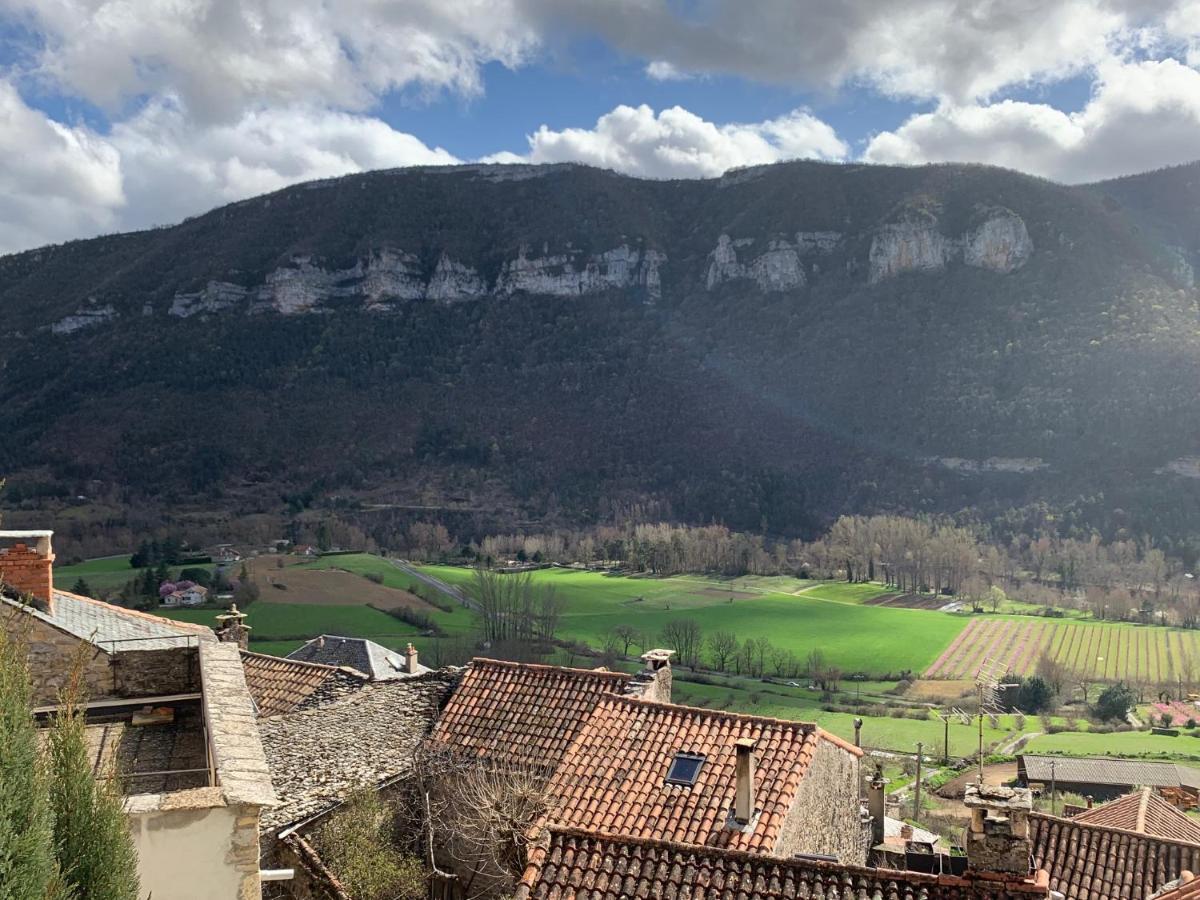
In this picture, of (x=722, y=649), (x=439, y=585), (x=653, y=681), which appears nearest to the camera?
(x=653, y=681)

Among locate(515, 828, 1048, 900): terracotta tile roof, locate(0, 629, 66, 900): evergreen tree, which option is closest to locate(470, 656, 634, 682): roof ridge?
locate(515, 828, 1048, 900): terracotta tile roof

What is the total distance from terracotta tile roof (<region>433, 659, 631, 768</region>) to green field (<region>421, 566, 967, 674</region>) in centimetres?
4754

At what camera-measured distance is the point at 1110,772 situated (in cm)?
4234

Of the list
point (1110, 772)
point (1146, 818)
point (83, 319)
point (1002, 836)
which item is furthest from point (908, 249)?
point (1002, 836)

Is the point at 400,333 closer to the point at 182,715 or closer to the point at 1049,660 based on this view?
the point at 1049,660

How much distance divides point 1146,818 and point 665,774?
13.1 metres

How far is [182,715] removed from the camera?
1126 centimetres

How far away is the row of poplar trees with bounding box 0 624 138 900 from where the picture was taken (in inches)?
198

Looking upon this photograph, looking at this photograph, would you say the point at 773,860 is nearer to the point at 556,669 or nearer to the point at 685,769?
the point at 685,769

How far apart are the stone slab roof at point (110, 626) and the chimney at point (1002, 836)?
965cm

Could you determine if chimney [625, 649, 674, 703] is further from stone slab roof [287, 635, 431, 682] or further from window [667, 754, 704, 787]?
stone slab roof [287, 635, 431, 682]

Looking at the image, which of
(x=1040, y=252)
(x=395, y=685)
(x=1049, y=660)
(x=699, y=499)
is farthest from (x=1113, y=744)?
(x=1040, y=252)

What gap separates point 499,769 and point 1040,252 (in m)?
185

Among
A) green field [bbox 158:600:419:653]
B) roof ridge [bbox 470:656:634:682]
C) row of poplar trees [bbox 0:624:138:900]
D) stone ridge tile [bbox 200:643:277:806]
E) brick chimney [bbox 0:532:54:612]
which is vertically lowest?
green field [bbox 158:600:419:653]
